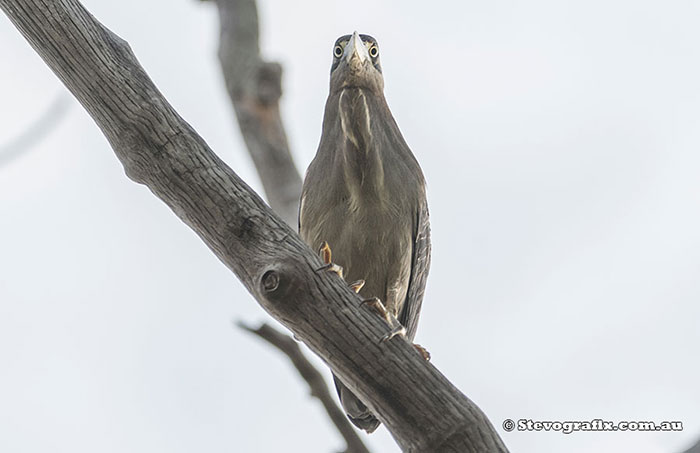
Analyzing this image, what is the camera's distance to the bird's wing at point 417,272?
464 centimetres

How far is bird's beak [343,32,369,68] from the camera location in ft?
13.8

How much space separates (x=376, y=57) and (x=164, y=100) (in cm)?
187

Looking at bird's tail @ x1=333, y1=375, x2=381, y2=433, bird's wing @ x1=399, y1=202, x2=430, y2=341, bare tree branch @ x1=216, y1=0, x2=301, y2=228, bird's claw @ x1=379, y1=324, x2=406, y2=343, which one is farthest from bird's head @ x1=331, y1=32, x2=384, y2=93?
bird's claw @ x1=379, y1=324, x2=406, y2=343

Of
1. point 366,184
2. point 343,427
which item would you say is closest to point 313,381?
point 343,427

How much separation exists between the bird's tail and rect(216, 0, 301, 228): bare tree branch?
3.85 ft

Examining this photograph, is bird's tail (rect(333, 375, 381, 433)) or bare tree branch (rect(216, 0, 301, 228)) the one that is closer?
bird's tail (rect(333, 375, 381, 433))

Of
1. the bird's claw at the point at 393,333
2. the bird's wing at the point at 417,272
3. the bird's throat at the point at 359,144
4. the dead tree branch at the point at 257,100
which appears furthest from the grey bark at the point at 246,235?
the dead tree branch at the point at 257,100

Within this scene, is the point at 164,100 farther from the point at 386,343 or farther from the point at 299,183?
the point at 299,183

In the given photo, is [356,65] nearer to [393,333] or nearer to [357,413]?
[357,413]

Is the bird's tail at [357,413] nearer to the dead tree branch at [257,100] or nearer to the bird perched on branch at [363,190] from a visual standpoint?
the bird perched on branch at [363,190]

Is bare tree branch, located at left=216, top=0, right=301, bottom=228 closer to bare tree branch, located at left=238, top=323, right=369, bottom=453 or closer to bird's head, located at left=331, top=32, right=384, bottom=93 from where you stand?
bird's head, located at left=331, top=32, right=384, bottom=93

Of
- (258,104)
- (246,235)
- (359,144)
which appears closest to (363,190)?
(359,144)

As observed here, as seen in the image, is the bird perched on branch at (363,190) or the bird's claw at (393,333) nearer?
the bird's claw at (393,333)

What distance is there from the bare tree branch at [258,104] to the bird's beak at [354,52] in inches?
43.2
